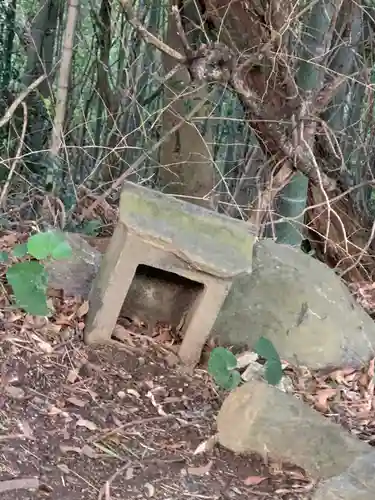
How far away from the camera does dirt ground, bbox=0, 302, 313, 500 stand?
1.86 metres

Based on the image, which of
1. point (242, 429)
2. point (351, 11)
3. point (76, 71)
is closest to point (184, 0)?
point (351, 11)

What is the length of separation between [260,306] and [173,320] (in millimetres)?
370

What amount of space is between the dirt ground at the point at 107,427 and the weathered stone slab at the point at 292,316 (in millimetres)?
365

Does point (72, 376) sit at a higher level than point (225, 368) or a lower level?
lower

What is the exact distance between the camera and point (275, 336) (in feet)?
9.36

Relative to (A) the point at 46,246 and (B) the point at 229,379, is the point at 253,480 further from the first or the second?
(A) the point at 46,246

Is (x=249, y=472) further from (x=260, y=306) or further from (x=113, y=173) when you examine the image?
(x=113, y=173)

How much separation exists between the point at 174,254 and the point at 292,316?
77 centimetres

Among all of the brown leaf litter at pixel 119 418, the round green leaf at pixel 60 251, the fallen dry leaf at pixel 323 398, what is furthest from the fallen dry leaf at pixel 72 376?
the fallen dry leaf at pixel 323 398

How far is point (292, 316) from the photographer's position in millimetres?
2896

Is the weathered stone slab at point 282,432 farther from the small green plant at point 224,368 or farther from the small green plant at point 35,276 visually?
the small green plant at point 35,276

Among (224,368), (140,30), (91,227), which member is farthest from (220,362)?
(140,30)

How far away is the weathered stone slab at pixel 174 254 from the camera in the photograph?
2344 mm

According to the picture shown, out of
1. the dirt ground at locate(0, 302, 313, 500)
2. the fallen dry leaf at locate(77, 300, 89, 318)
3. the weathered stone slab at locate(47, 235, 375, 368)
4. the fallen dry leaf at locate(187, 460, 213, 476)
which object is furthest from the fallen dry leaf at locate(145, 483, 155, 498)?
the weathered stone slab at locate(47, 235, 375, 368)
